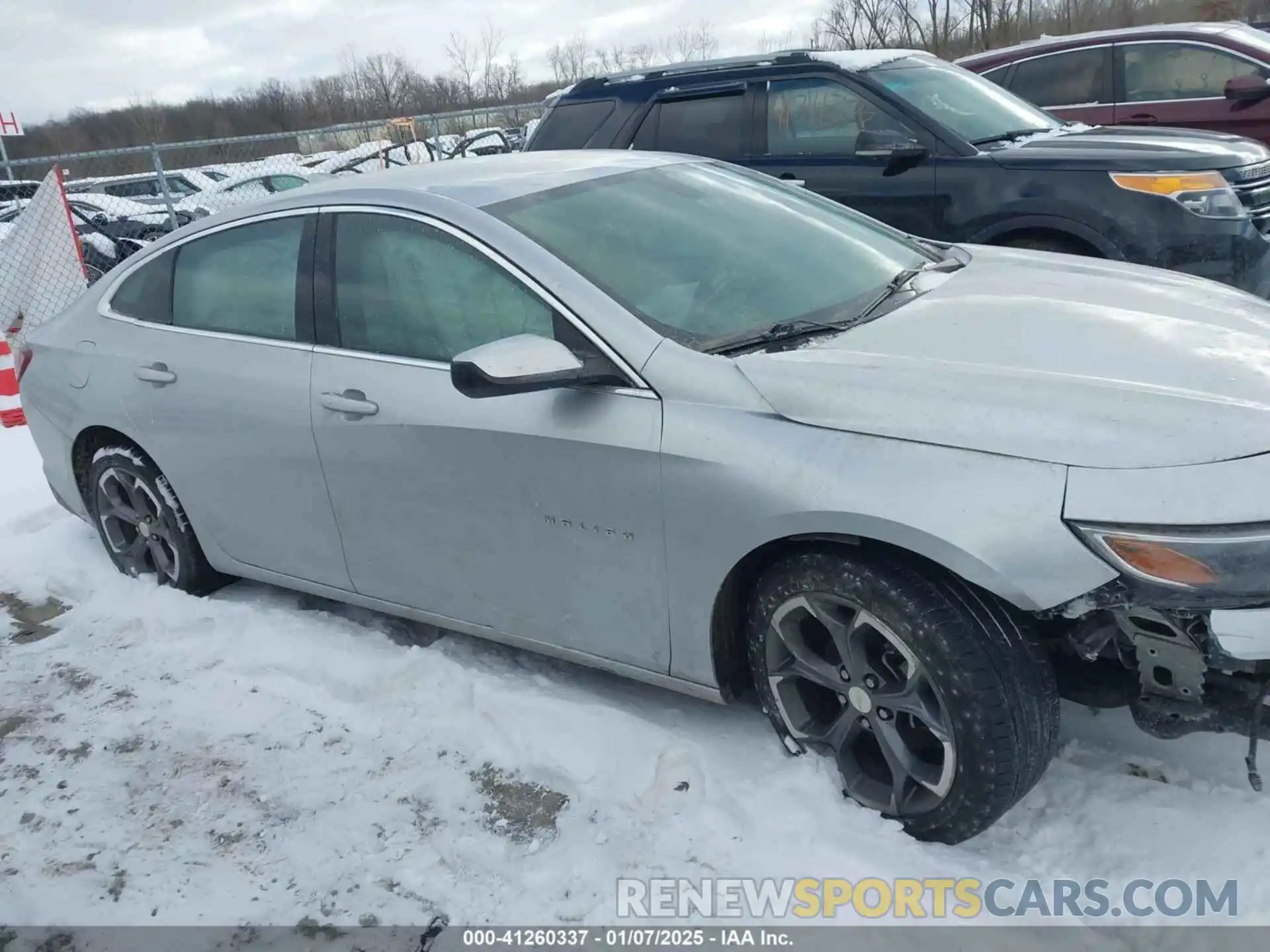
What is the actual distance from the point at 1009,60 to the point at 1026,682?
7408 millimetres

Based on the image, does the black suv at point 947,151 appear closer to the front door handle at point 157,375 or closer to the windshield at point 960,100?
the windshield at point 960,100

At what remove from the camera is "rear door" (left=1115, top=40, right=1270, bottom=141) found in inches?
302

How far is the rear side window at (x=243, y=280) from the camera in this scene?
3441mm

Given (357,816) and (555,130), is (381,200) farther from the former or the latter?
(555,130)

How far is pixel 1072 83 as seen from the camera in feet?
26.8

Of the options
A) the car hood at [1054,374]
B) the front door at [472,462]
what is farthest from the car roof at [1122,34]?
the front door at [472,462]

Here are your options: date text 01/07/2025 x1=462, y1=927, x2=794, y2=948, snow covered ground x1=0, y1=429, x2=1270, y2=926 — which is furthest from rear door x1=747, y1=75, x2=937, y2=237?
date text 01/07/2025 x1=462, y1=927, x2=794, y2=948

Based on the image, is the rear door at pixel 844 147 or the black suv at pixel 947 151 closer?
the black suv at pixel 947 151

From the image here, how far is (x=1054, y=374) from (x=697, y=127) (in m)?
4.70

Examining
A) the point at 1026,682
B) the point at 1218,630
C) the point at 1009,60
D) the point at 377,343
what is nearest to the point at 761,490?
the point at 1026,682

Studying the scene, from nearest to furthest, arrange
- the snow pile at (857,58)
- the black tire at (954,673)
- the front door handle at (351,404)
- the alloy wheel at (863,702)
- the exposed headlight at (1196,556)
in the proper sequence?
1. the exposed headlight at (1196,556)
2. the black tire at (954,673)
3. the alloy wheel at (863,702)
4. the front door handle at (351,404)
5. the snow pile at (857,58)

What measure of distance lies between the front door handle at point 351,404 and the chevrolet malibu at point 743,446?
0.01m

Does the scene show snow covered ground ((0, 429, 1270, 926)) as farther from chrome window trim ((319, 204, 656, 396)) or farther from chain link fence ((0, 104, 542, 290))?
chain link fence ((0, 104, 542, 290))

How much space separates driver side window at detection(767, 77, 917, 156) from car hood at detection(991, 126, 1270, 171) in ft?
2.22
